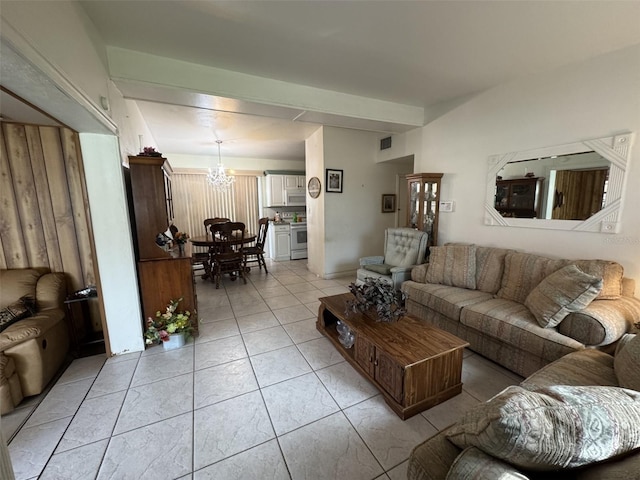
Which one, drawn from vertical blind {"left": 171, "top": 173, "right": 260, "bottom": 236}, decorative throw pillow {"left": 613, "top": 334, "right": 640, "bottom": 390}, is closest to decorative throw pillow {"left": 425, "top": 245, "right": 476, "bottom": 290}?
decorative throw pillow {"left": 613, "top": 334, "right": 640, "bottom": 390}

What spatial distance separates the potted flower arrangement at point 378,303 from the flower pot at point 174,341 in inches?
62.9

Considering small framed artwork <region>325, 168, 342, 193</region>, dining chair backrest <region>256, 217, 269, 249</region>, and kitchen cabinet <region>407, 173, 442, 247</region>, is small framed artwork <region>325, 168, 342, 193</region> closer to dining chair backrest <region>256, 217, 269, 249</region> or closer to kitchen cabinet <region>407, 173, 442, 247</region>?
kitchen cabinet <region>407, 173, 442, 247</region>

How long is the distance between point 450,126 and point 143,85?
10.8 ft

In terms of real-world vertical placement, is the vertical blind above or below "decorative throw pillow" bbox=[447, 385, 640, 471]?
above

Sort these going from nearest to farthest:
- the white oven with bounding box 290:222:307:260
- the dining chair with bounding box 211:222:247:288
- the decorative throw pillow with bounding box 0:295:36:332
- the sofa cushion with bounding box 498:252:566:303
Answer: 1. the decorative throw pillow with bounding box 0:295:36:332
2. the sofa cushion with bounding box 498:252:566:303
3. the dining chair with bounding box 211:222:247:288
4. the white oven with bounding box 290:222:307:260

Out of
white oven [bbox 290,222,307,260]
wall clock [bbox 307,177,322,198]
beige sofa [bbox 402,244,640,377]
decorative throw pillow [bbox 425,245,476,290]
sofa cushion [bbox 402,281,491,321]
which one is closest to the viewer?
beige sofa [bbox 402,244,640,377]

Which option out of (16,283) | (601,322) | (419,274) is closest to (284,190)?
(419,274)

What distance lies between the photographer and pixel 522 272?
2.38 meters

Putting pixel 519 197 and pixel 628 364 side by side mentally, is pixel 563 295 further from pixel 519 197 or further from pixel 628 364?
pixel 519 197

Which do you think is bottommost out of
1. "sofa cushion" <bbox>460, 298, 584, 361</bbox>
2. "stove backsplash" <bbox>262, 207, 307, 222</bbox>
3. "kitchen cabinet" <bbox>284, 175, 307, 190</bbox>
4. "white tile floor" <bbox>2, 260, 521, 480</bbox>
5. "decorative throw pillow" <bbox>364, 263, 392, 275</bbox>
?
"white tile floor" <bbox>2, 260, 521, 480</bbox>

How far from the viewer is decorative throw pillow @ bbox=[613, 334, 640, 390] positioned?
3.87ft

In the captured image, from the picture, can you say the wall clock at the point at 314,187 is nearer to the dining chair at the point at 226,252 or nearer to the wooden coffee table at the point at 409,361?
the dining chair at the point at 226,252

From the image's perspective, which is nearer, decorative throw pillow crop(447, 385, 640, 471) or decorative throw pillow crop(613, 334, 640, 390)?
decorative throw pillow crop(447, 385, 640, 471)

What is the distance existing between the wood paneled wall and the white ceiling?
809 millimetres
